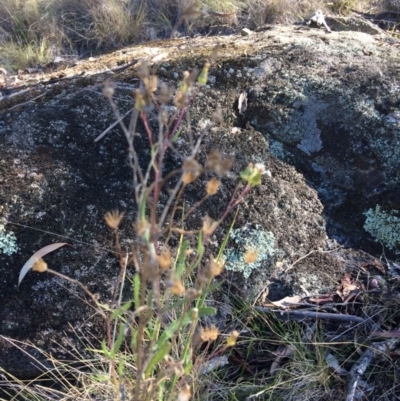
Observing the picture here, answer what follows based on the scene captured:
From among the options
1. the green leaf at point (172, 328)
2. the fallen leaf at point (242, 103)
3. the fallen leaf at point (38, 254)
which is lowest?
the fallen leaf at point (38, 254)

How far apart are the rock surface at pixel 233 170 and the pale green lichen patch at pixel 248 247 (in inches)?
0.8

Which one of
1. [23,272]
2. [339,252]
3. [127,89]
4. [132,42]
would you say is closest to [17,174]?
[23,272]

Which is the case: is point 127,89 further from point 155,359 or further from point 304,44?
point 155,359

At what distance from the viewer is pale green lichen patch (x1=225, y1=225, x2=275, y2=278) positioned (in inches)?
60.7

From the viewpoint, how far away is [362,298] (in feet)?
5.03

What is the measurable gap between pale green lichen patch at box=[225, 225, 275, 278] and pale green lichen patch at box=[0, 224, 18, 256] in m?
0.59

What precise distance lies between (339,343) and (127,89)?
3.56 ft

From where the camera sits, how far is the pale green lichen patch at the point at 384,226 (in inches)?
66.1

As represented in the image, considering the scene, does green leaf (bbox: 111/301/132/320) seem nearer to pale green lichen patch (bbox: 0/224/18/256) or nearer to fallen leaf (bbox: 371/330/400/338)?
pale green lichen patch (bbox: 0/224/18/256)

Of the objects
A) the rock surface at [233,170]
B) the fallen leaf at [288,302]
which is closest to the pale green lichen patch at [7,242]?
the rock surface at [233,170]

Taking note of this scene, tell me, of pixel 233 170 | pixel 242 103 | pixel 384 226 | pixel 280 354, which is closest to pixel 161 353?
pixel 280 354

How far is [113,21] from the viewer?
→ 148 inches

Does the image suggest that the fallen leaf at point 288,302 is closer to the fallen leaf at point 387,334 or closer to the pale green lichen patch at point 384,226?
the fallen leaf at point 387,334

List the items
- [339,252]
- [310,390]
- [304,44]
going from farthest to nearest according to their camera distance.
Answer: [304,44] < [339,252] < [310,390]
